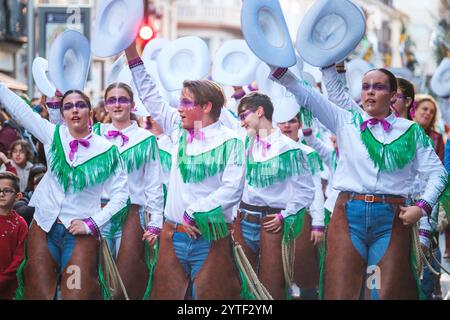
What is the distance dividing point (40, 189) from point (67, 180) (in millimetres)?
258

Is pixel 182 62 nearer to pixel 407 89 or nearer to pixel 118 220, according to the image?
pixel 407 89

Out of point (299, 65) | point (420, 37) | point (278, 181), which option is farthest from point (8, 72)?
point (420, 37)

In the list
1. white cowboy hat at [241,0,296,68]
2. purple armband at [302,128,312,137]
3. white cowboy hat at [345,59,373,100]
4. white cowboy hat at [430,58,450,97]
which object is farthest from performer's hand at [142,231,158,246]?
white cowboy hat at [345,59,373,100]

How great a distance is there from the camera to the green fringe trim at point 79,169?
870 centimetres

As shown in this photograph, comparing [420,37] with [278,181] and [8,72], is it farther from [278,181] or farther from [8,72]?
[278,181]

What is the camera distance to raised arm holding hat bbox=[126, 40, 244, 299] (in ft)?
27.0

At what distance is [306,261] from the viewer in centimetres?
1130

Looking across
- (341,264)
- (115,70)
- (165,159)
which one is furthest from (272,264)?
(115,70)

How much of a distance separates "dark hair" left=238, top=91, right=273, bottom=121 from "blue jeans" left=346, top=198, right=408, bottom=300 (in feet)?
6.99

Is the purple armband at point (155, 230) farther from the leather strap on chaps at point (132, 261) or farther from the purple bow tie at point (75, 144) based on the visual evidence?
the purple bow tie at point (75, 144)

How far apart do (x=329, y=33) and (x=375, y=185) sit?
111cm

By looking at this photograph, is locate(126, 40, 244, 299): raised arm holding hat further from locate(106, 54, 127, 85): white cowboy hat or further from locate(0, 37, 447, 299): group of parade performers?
locate(106, 54, 127, 85): white cowboy hat

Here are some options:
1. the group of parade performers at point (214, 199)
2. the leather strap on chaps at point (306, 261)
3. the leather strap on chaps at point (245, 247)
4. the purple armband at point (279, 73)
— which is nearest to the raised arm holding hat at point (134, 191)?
the group of parade performers at point (214, 199)

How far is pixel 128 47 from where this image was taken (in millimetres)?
9078
